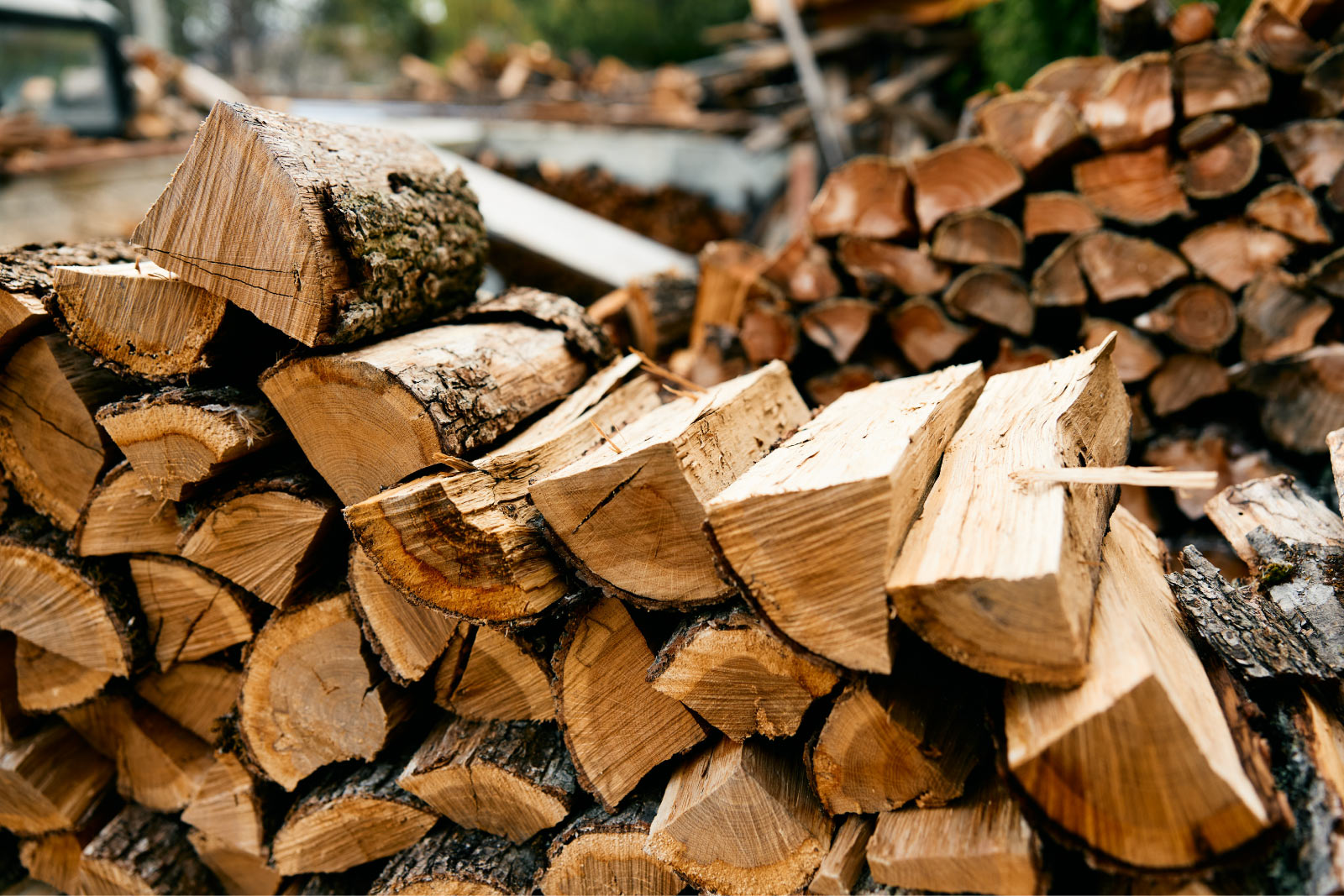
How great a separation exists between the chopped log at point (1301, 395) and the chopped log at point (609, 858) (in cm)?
213

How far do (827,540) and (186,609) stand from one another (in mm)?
1585

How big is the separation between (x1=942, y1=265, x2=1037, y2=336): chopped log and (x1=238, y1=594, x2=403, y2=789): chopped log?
2.02 m

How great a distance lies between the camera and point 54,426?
5.98 ft

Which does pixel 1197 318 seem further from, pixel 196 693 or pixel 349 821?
pixel 196 693

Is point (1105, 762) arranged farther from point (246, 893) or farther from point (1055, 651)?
point (246, 893)

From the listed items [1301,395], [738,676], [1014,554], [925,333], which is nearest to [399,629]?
[738,676]

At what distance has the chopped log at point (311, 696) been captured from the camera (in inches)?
67.2

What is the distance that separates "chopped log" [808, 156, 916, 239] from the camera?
8.42 ft

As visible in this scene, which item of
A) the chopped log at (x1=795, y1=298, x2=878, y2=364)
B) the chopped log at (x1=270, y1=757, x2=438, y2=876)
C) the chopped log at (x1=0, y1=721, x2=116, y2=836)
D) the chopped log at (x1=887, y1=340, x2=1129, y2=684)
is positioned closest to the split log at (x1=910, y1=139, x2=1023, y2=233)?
the chopped log at (x1=795, y1=298, x2=878, y2=364)

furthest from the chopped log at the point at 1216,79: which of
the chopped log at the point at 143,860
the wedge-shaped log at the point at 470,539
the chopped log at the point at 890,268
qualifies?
the chopped log at the point at 143,860

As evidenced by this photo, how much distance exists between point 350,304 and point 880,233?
69.4 inches

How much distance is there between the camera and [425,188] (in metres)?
1.86

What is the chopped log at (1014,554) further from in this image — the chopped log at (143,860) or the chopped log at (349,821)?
the chopped log at (143,860)

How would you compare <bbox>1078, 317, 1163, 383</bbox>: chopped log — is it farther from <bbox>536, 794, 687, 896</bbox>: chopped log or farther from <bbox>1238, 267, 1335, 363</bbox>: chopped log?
<bbox>536, 794, 687, 896</bbox>: chopped log
